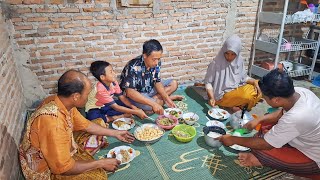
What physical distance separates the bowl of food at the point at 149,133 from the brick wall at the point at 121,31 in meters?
1.61

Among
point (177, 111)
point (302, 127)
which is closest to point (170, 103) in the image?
point (177, 111)

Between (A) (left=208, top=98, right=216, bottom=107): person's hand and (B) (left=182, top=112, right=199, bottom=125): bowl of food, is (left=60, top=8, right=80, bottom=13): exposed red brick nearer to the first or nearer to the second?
(B) (left=182, top=112, right=199, bottom=125): bowl of food

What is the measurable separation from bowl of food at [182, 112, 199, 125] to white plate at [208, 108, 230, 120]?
0.27 meters

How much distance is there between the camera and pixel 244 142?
2.47m

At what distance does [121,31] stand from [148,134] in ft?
6.41

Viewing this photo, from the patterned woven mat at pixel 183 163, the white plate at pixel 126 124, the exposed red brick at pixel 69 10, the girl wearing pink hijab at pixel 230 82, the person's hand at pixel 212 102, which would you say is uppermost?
the exposed red brick at pixel 69 10

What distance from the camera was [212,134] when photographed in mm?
3045

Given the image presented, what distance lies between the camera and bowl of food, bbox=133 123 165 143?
9.63ft

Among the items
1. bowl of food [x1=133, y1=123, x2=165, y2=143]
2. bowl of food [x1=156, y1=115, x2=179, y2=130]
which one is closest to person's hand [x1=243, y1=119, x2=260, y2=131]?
bowl of food [x1=156, y1=115, x2=179, y2=130]

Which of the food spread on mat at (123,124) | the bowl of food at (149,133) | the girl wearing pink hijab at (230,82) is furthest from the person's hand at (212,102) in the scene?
the food spread on mat at (123,124)

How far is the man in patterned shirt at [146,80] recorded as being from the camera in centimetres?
333

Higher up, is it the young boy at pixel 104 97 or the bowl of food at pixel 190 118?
the young boy at pixel 104 97

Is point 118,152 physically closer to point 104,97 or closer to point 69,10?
point 104,97

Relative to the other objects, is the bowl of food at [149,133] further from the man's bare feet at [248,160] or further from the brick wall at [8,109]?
the brick wall at [8,109]
